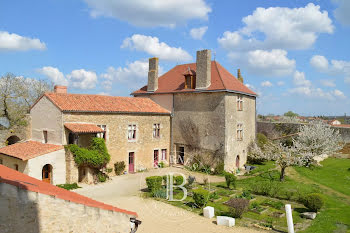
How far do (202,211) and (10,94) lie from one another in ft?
81.8

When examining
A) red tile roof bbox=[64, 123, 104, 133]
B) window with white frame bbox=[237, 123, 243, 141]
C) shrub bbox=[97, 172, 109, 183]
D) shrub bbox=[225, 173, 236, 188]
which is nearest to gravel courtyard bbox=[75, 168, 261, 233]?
shrub bbox=[97, 172, 109, 183]

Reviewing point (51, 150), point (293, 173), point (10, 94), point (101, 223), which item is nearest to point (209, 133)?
point (293, 173)

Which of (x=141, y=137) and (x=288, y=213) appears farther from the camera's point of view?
(x=141, y=137)

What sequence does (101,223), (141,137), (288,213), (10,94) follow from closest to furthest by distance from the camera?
(101,223) → (288,213) → (141,137) → (10,94)

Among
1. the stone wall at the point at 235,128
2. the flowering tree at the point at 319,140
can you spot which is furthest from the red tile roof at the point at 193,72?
the flowering tree at the point at 319,140

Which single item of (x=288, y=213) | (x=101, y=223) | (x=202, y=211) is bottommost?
(x=202, y=211)

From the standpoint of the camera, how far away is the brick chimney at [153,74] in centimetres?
2514

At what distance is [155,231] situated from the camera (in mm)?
10070

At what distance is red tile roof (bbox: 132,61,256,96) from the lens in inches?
834

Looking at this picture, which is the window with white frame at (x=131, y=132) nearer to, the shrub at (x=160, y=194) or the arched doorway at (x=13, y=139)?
the shrub at (x=160, y=194)

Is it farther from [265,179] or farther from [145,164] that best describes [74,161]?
[265,179]

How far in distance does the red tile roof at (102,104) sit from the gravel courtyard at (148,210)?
5.12 m

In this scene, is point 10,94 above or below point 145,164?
above

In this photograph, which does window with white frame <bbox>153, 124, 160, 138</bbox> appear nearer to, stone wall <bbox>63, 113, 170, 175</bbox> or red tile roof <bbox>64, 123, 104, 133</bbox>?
stone wall <bbox>63, 113, 170, 175</bbox>
